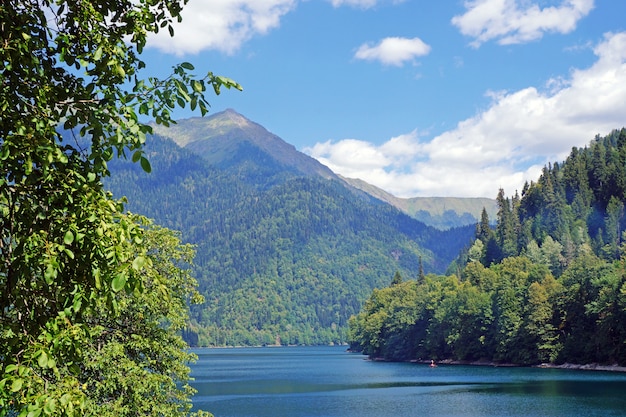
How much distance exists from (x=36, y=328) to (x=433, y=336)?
542 ft

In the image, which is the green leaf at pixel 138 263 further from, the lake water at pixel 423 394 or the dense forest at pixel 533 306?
the dense forest at pixel 533 306

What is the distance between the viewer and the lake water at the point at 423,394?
75.4 metres

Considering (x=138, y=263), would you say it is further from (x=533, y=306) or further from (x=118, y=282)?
(x=533, y=306)

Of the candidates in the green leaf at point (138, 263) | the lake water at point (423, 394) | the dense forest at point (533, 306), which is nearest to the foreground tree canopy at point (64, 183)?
the green leaf at point (138, 263)

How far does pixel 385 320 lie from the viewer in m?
188

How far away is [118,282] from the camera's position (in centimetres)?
723

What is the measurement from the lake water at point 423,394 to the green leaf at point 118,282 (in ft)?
222

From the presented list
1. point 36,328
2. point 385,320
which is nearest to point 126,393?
point 36,328

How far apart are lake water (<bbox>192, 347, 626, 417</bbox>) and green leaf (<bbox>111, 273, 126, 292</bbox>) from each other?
67.7 m

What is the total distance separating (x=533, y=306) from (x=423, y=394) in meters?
52.3

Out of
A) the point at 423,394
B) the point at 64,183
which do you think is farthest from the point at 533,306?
the point at 64,183

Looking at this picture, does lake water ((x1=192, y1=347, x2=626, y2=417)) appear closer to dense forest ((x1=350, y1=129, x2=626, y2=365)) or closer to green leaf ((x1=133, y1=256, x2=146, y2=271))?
dense forest ((x1=350, y1=129, x2=626, y2=365))

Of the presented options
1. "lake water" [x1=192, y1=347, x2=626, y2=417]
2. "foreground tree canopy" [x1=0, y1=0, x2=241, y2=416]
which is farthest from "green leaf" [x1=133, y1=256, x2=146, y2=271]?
"lake water" [x1=192, y1=347, x2=626, y2=417]

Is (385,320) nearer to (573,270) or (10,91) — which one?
(573,270)
